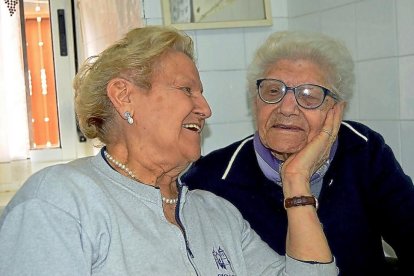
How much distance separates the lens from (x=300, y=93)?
5.20 ft

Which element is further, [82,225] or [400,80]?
[400,80]

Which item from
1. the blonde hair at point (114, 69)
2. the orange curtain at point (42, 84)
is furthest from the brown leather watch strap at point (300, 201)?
the orange curtain at point (42, 84)

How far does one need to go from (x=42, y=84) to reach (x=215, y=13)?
3.65ft

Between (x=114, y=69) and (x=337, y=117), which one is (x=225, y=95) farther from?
(x=114, y=69)

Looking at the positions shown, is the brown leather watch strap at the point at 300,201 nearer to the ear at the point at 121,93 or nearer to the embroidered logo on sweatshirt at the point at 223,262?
the embroidered logo on sweatshirt at the point at 223,262

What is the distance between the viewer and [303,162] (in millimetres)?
1537

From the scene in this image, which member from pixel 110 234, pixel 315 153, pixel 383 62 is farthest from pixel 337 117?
pixel 110 234

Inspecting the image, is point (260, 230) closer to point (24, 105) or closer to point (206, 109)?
point (206, 109)

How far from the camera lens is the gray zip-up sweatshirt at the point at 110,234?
107 centimetres

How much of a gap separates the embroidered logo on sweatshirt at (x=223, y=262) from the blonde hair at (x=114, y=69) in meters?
0.36

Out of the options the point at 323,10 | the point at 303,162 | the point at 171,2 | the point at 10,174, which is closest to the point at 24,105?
the point at 10,174

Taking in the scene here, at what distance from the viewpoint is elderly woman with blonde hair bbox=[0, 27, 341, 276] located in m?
1.09

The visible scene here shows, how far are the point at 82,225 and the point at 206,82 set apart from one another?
1.15 m

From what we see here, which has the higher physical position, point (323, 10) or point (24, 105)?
point (323, 10)
